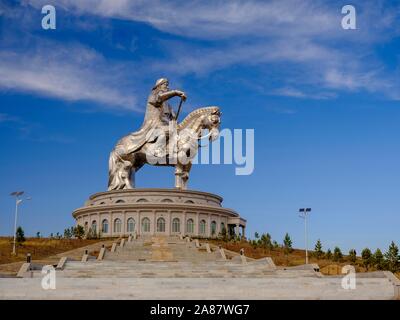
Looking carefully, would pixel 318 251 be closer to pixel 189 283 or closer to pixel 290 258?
pixel 290 258

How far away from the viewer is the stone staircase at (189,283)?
24094mm

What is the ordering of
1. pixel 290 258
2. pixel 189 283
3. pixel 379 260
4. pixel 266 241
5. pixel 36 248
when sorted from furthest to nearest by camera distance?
pixel 266 241, pixel 290 258, pixel 36 248, pixel 379 260, pixel 189 283


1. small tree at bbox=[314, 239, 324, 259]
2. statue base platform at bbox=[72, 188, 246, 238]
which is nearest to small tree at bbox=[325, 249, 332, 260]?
small tree at bbox=[314, 239, 324, 259]

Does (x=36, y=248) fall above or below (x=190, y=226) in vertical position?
→ below


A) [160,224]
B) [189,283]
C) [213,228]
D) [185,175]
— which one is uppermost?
[185,175]

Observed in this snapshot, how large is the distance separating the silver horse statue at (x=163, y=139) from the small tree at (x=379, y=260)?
2280 cm

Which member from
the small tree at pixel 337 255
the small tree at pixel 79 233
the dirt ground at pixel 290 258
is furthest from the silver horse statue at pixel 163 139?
the small tree at pixel 337 255

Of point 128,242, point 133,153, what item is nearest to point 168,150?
point 133,153

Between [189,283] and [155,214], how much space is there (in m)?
30.2

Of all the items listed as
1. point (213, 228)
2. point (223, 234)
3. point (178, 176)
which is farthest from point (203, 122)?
point (223, 234)

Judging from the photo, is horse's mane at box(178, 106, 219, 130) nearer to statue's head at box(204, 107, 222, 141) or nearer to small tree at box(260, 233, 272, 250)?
statue's head at box(204, 107, 222, 141)

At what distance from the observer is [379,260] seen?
122 ft

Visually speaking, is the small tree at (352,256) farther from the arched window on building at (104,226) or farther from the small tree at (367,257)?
the arched window on building at (104,226)
